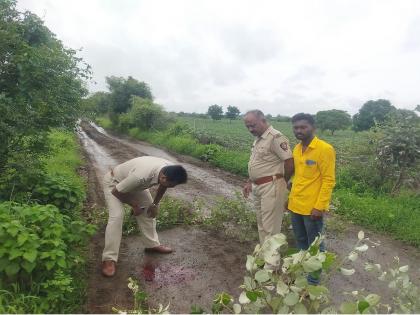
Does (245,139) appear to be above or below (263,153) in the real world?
below

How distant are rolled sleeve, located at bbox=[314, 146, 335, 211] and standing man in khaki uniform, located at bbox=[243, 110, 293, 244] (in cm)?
53

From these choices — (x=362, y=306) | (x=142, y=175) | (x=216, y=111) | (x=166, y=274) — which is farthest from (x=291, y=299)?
(x=216, y=111)

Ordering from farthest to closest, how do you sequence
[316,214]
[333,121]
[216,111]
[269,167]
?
[216,111]
[333,121]
[269,167]
[316,214]

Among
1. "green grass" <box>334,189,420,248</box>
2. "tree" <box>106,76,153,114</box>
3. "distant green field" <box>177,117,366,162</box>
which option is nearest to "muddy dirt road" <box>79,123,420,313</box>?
"green grass" <box>334,189,420,248</box>

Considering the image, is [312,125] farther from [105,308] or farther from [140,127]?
[140,127]

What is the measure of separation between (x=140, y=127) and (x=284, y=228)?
71.9 ft

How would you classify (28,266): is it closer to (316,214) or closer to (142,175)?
(142,175)

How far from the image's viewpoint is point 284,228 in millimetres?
6066

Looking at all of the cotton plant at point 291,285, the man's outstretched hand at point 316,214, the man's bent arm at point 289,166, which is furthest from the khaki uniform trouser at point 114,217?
the cotton plant at point 291,285

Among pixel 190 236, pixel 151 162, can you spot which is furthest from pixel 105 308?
pixel 190 236

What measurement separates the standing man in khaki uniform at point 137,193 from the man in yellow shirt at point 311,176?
1.26 metres

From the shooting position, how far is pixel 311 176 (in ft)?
13.2

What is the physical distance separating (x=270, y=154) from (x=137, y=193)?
182 cm

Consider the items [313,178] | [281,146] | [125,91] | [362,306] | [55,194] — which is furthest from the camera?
[125,91]
